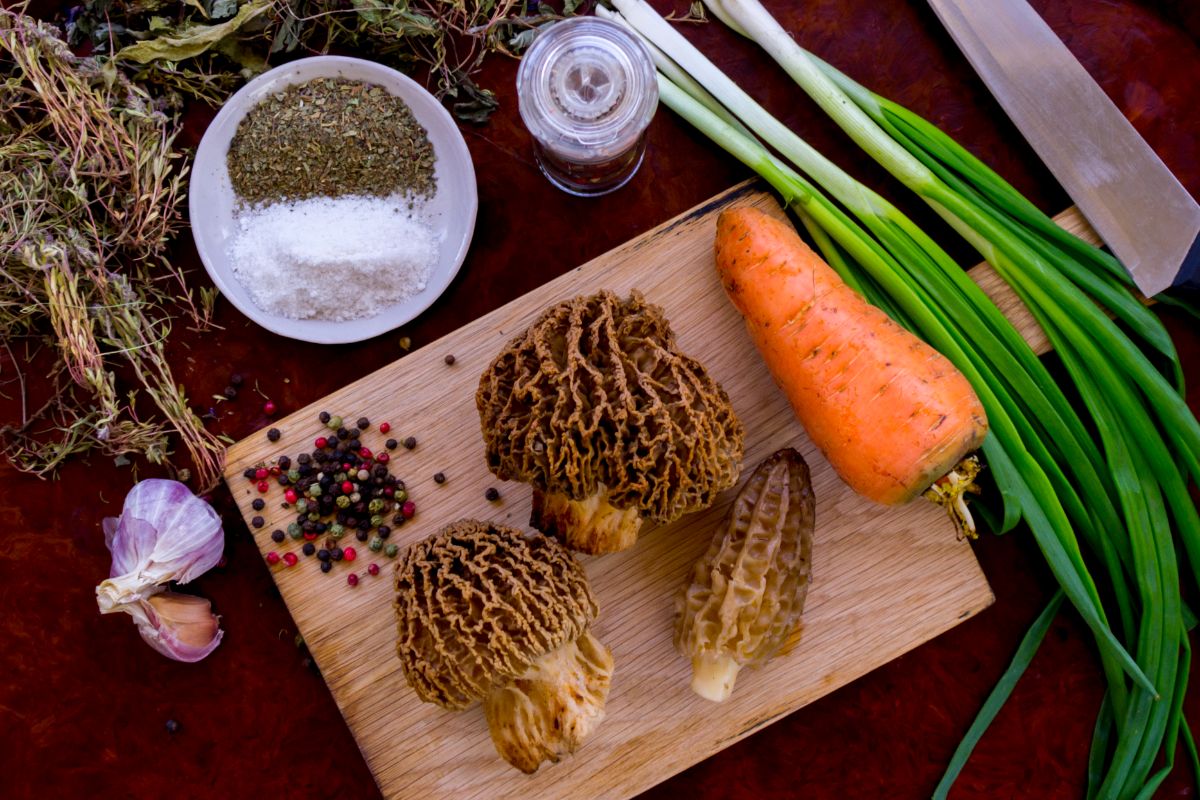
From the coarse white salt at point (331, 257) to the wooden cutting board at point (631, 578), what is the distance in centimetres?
19

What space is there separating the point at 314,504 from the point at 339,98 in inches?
37.9

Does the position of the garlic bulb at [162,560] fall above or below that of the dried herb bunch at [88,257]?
below

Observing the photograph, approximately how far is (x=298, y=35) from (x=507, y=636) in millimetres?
1497

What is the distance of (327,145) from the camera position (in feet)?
7.09

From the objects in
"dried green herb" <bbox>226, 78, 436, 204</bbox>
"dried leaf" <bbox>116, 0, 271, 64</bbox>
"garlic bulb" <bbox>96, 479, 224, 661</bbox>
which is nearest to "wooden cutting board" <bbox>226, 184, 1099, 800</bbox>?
"garlic bulb" <bbox>96, 479, 224, 661</bbox>

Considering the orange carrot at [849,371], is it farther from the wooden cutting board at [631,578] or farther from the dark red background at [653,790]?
the dark red background at [653,790]

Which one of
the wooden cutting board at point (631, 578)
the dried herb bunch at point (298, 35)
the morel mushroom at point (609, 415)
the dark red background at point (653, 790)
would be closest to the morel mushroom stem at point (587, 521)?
the morel mushroom at point (609, 415)

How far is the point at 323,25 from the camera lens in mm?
2223

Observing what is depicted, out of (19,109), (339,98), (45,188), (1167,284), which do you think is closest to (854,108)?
(1167,284)

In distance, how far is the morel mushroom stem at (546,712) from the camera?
1.88 meters

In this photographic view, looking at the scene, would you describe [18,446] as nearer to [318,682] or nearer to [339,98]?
[318,682]

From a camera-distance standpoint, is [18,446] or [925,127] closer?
[925,127]

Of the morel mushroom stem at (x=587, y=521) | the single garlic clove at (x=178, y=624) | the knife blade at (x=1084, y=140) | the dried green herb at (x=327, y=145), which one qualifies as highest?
the knife blade at (x=1084, y=140)

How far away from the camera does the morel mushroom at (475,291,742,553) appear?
1.76 meters
